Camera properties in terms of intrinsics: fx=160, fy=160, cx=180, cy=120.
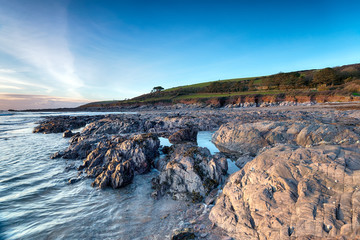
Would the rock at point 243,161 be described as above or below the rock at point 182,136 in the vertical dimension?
below

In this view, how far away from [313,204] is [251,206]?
4.86 ft

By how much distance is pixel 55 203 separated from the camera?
21.8ft

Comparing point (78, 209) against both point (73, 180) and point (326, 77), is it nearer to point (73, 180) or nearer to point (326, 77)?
point (73, 180)

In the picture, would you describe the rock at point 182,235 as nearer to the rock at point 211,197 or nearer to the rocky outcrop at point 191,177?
the rock at point 211,197

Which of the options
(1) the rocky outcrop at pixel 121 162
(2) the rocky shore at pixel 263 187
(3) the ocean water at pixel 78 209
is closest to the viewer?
(2) the rocky shore at pixel 263 187

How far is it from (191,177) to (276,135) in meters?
7.71

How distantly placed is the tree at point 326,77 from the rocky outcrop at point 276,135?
78.6 metres

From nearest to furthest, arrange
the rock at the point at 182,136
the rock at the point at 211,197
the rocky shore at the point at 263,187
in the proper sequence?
the rocky shore at the point at 263,187 → the rock at the point at 211,197 → the rock at the point at 182,136

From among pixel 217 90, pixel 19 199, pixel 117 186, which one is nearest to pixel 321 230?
pixel 117 186

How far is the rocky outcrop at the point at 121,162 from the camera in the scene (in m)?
7.76

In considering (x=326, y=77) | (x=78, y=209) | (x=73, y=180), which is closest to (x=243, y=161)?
(x=78, y=209)

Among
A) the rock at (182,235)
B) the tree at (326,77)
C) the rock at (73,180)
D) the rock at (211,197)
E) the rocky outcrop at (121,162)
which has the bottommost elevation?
the rock at (211,197)

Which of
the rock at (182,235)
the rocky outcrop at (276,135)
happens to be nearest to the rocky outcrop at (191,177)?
the rock at (182,235)

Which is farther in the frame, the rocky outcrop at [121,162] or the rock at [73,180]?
the rock at [73,180]
